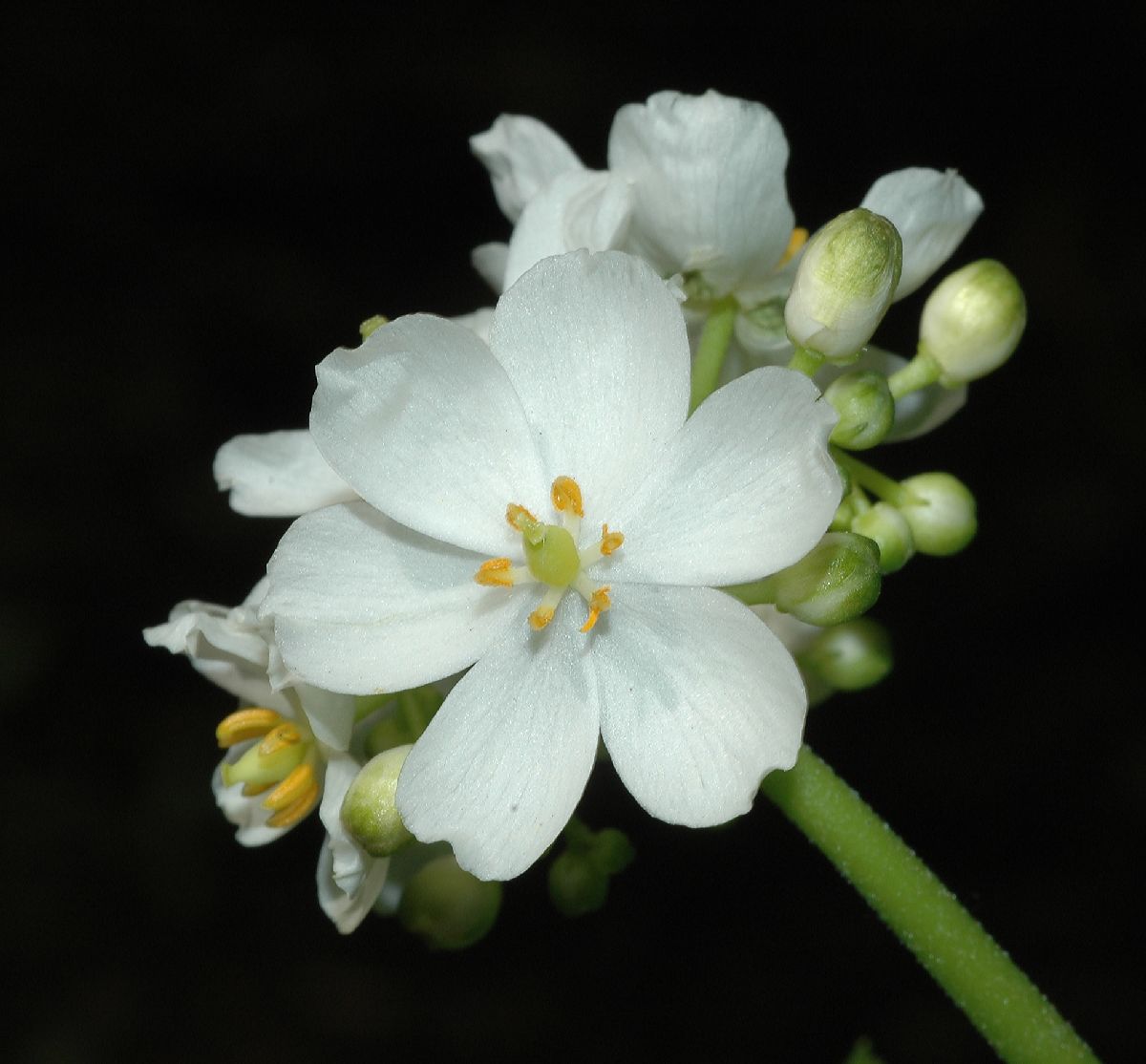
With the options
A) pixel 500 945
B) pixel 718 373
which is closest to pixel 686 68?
pixel 500 945

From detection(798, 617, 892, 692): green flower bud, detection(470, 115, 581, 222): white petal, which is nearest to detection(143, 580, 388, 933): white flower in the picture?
detection(798, 617, 892, 692): green flower bud

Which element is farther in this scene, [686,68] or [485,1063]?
[686,68]

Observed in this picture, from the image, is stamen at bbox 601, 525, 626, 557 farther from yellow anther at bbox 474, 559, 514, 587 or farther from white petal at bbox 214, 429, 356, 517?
white petal at bbox 214, 429, 356, 517

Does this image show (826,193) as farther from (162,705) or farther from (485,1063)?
(485,1063)

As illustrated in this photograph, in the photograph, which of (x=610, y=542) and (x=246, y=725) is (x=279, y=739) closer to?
(x=246, y=725)

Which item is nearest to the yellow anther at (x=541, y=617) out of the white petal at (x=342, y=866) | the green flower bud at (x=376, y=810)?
the green flower bud at (x=376, y=810)

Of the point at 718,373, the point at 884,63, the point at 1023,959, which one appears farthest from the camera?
the point at 884,63
